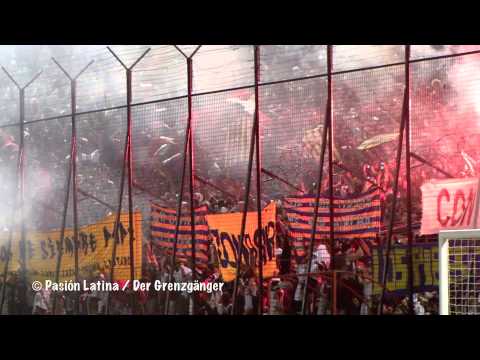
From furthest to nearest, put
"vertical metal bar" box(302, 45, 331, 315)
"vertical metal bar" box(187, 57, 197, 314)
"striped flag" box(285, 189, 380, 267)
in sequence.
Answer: "vertical metal bar" box(187, 57, 197, 314) < "vertical metal bar" box(302, 45, 331, 315) < "striped flag" box(285, 189, 380, 267)

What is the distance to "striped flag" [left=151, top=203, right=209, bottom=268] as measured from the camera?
6762mm

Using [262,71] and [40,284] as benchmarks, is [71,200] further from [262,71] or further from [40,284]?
[262,71]

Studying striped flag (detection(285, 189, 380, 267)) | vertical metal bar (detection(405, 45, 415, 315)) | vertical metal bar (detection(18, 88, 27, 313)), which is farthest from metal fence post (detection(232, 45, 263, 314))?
vertical metal bar (detection(18, 88, 27, 313))

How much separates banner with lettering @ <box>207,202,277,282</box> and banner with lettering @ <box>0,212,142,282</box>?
0.59 meters

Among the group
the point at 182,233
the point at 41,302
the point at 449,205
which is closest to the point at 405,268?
the point at 449,205

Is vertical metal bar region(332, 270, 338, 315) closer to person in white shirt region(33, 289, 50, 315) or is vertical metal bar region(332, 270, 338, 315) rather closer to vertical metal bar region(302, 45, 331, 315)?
vertical metal bar region(302, 45, 331, 315)

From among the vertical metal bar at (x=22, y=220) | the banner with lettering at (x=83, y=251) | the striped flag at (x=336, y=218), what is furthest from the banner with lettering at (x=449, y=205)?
the vertical metal bar at (x=22, y=220)

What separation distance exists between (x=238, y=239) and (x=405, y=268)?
3.76 ft

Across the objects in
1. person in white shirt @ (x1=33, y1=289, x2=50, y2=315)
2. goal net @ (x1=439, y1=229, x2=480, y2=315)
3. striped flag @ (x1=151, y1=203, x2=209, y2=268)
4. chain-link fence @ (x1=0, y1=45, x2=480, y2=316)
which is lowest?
person in white shirt @ (x1=33, y1=289, x2=50, y2=315)

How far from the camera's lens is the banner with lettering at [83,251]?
6941mm

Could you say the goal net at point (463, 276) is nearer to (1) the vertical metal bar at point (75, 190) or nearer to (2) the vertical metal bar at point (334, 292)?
(2) the vertical metal bar at point (334, 292)

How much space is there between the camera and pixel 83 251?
7000mm

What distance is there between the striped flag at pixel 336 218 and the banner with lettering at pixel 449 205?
0.31m
